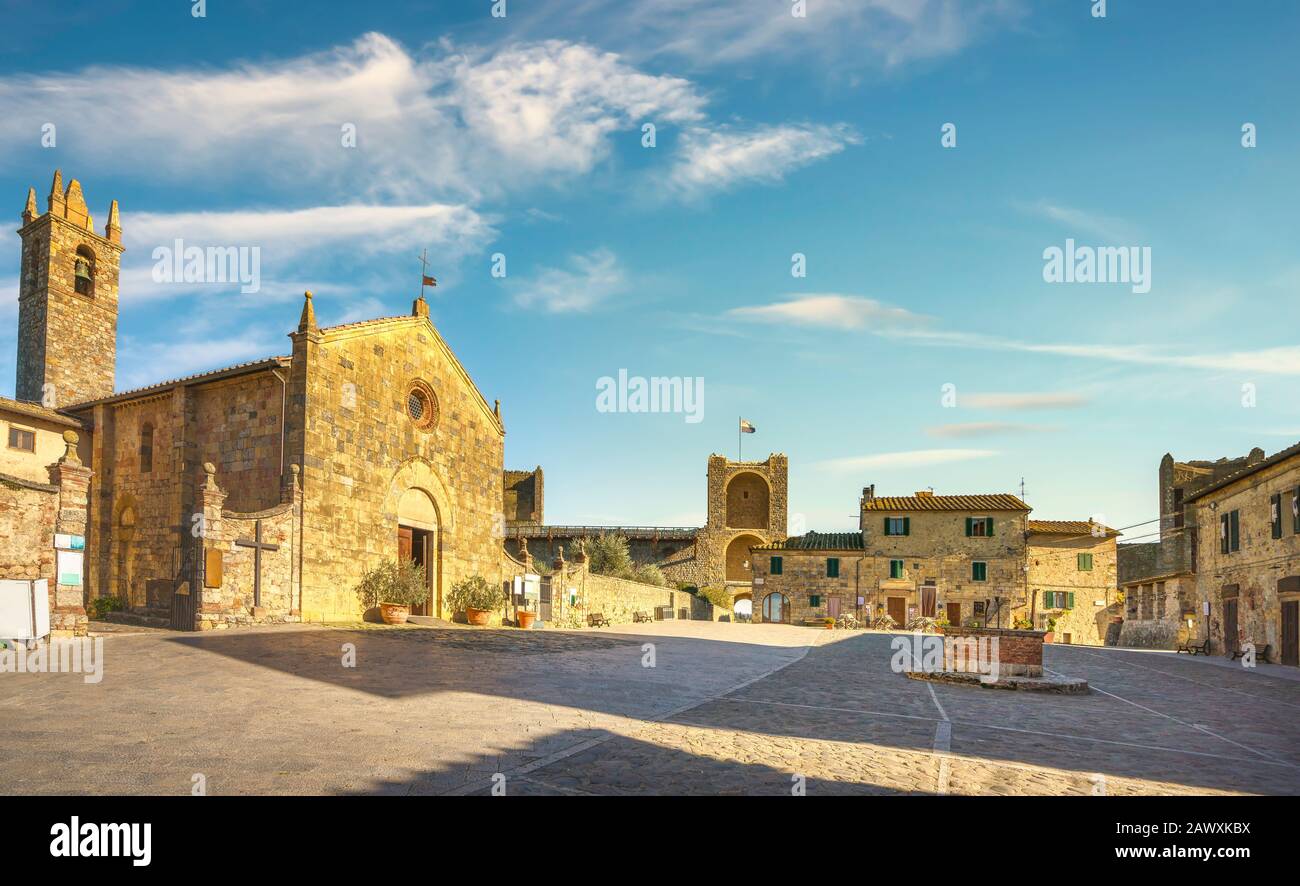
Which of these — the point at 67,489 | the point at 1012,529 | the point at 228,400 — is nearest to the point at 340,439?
the point at 228,400

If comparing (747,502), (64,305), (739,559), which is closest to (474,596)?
(64,305)

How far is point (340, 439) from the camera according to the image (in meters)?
21.6

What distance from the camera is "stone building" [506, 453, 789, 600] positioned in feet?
183

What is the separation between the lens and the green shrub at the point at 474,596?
82.3 feet

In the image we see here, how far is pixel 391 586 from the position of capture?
22125 mm

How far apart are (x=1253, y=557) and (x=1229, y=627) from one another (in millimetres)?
3397

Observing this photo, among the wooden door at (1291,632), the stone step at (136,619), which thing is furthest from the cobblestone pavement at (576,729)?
the wooden door at (1291,632)

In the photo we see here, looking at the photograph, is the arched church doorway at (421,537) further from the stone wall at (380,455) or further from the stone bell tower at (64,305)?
the stone bell tower at (64,305)

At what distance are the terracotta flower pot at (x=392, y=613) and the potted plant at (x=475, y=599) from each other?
3.18m

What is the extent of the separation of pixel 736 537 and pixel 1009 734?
49.3m

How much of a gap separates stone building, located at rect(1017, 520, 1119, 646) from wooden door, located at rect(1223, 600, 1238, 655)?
62.0ft

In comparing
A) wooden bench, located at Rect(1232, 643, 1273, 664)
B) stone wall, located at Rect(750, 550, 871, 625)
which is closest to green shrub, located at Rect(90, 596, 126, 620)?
wooden bench, located at Rect(1232, 643, 1273, 664)

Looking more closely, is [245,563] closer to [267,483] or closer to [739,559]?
[267,483]
